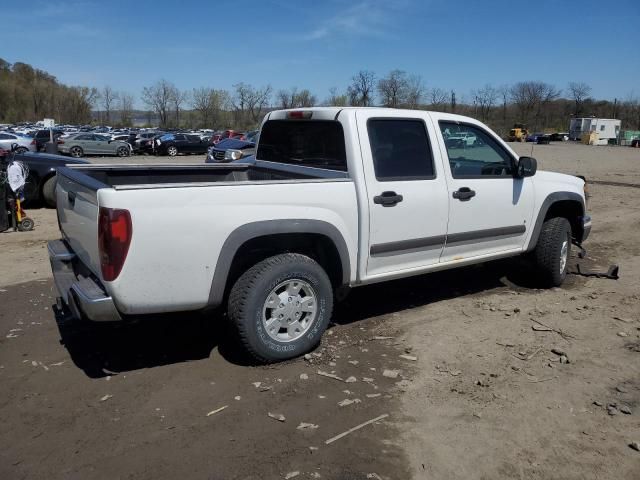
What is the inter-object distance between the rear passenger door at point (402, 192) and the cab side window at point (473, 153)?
0.25 meters

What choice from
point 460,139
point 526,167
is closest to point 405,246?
point 460,139

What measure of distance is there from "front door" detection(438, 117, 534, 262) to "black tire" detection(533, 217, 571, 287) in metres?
0.36

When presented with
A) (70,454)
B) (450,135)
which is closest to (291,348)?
(70,454)

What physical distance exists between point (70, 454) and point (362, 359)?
6.99 feet

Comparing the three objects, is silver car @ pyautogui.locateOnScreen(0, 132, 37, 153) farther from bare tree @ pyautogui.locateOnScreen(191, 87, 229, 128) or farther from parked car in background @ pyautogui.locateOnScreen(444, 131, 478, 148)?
bare tree @ pyautogui.locateOnScreen(191, 87, 229, 128)

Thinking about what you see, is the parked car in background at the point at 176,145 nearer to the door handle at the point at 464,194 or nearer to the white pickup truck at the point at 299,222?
the white pickup truck at the point at 299,222

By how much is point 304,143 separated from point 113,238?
2.25m

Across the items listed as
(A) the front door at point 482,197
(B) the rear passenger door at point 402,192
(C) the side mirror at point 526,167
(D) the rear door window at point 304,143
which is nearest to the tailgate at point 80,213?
(D) the rear door window at point 304,143

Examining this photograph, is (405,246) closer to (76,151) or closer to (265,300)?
(265,300)

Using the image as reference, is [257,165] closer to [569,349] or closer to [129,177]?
[129,177]

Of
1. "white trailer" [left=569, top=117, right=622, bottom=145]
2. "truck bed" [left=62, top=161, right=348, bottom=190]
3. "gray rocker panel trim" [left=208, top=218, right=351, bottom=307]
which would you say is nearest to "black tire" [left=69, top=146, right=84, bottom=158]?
"truck bed" [left=62, top=161, right=348, bottom=190]

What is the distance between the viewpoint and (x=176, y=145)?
119 ft

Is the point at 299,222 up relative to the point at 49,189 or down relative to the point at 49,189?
up

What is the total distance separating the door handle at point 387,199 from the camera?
14.3 ft
